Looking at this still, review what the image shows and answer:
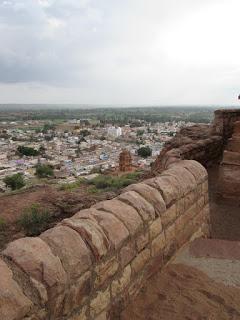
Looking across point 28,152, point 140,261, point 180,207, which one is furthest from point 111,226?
point 28,152

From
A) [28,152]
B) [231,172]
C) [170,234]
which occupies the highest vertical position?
[170,234]

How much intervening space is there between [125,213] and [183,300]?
830mm

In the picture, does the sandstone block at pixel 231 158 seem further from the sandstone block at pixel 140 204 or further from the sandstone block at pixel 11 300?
the sandstone block at pixel 11 300

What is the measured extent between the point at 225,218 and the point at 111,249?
12.5 ft

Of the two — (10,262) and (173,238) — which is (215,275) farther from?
(10,262)

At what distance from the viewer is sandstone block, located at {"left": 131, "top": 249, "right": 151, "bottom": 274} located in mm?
2953

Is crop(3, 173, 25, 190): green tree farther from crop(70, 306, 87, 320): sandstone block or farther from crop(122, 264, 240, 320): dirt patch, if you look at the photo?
crop(70, 306, 87, 320): sandstone block

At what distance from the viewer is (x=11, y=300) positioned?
187 centimetres

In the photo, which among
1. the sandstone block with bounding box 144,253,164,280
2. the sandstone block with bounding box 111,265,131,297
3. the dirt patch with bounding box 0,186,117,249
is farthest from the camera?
the dirt patch with bounding box 0,186,117,249

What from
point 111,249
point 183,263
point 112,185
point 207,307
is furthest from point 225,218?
point 112,185

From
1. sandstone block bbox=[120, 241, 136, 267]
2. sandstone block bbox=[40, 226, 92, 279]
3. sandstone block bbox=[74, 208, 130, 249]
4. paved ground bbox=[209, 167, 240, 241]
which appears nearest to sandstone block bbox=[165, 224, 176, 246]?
sandstone block bbox=[120, 241, 136, 267]

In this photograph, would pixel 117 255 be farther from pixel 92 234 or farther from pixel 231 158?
pixel 231 158

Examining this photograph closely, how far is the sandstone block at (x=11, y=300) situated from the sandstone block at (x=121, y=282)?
0.89 metres

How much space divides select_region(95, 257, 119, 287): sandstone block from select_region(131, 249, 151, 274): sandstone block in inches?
10.8
